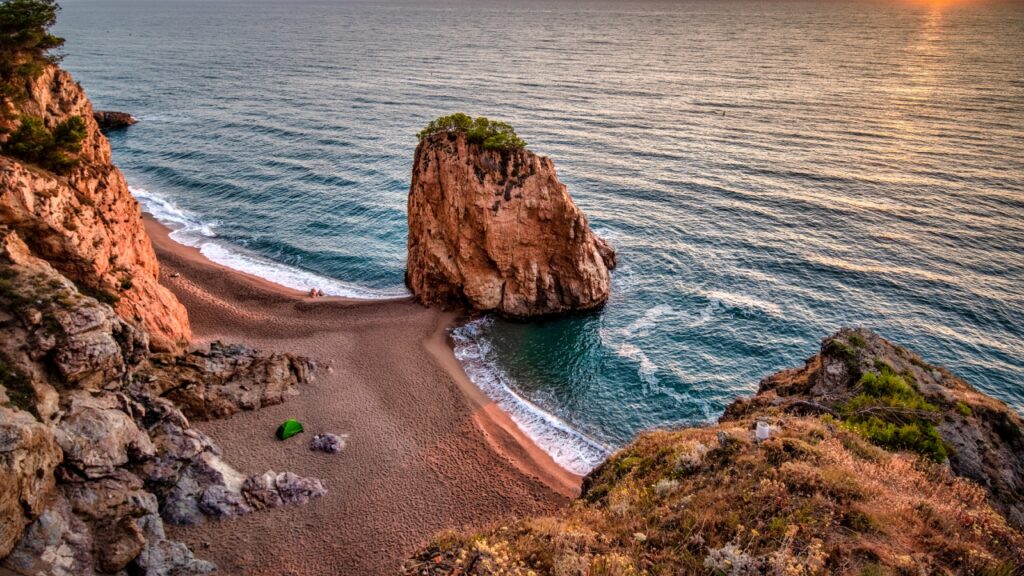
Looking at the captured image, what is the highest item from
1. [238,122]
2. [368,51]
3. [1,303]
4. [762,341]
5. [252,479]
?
[368,51]

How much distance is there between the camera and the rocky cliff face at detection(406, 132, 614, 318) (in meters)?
43.2

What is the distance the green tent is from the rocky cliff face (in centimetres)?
1684

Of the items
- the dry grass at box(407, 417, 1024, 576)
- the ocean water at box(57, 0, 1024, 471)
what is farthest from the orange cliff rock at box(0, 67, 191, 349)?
the dry grass at box(407, 417, 1024, 576)

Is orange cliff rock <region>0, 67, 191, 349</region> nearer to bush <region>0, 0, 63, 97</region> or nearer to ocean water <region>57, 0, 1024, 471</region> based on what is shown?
bush <region>0, 0, 63, 97</region>

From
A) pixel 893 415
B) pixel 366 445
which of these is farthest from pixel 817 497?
pixel 366 445

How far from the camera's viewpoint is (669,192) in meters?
62.0

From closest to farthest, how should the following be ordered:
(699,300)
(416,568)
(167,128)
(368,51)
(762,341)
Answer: (416,568) → (762,341) → (699,300) → (167,128) → (368,51)

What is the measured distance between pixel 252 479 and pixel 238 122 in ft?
254

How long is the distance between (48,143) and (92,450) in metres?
19.1

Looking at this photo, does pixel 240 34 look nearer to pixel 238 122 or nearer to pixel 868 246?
pixel 238 122

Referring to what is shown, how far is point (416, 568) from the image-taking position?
15133mm

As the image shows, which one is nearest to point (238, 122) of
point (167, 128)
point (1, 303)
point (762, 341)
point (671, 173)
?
point (167, 128)

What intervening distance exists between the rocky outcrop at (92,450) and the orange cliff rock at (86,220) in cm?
231

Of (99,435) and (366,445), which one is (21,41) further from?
(366,445)
